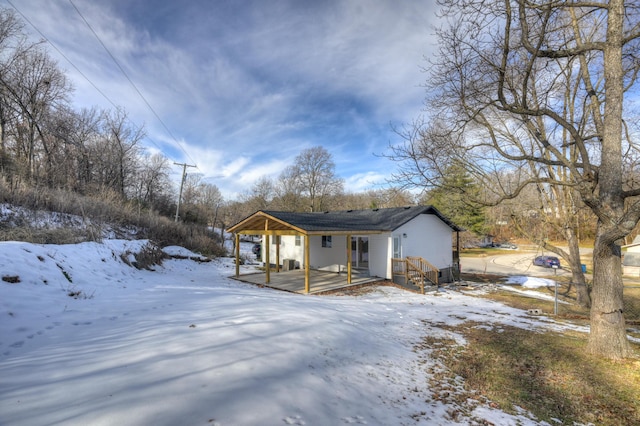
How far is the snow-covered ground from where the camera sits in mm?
2377

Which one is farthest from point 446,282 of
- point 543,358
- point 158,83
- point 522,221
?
point 158,83

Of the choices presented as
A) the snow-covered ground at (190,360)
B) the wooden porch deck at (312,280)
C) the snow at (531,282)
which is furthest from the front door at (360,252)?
the snow at (531,282)

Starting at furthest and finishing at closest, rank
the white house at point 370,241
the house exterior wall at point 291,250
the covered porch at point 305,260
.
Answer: the house exterior wall at point 291,250 < the white house at point 370,241 < the covered porch at point 305,260

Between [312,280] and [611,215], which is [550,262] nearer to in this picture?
[312,280]

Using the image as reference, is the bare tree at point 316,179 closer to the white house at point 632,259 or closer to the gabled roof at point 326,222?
the gabled roof at point 326,222

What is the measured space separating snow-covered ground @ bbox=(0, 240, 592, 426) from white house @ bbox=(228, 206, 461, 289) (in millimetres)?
5759

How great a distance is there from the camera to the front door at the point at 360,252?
1598cm

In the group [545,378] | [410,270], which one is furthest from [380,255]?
[545,378]

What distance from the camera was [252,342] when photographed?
394 cm

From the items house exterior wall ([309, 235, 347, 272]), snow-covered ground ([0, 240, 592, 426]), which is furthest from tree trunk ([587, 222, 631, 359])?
house exterior wall ([309, 235, 347, 272])

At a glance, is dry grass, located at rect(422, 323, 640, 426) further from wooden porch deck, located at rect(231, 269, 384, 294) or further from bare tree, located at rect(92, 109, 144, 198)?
bare tree, located at rect(92, 109, 144, 198)

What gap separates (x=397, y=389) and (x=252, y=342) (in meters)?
2.00

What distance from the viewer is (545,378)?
4.16 metres

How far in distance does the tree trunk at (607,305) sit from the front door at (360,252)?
10871 millimetres
